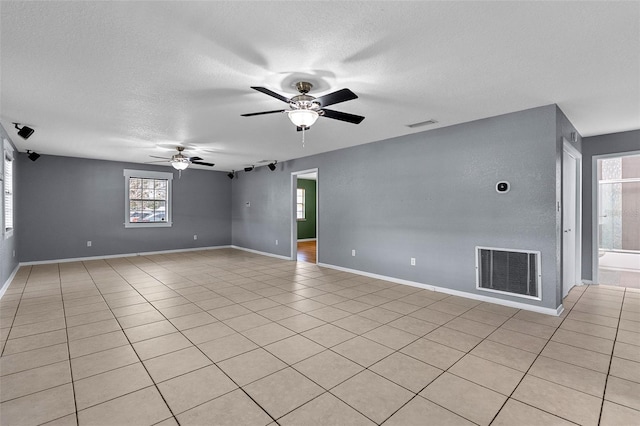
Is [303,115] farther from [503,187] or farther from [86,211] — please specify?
[86,211]

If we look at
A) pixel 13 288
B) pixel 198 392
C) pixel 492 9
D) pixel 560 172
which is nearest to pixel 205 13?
pixel 492 9

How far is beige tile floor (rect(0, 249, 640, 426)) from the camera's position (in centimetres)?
191

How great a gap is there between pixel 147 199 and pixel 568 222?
9290 millimetres

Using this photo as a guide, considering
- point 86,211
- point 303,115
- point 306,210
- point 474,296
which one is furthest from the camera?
point 306,210

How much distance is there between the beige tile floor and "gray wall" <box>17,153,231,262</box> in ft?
9.56

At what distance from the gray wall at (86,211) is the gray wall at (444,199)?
4.29 m

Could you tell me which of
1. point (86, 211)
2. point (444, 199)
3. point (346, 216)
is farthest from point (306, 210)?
point (444, 199)

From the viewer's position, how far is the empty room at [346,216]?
1.98 m

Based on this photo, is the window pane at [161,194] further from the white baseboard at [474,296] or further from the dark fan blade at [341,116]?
the dark fan blade at [341,116]

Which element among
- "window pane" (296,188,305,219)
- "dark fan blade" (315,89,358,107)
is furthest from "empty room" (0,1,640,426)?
"window pane" (296,188,305,219)

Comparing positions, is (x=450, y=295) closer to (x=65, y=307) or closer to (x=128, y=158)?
(x=65, y=307)

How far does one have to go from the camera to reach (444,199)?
460 cm

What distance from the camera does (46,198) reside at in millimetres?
6887

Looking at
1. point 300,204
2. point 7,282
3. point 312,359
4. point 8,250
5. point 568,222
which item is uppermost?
point 300,204
